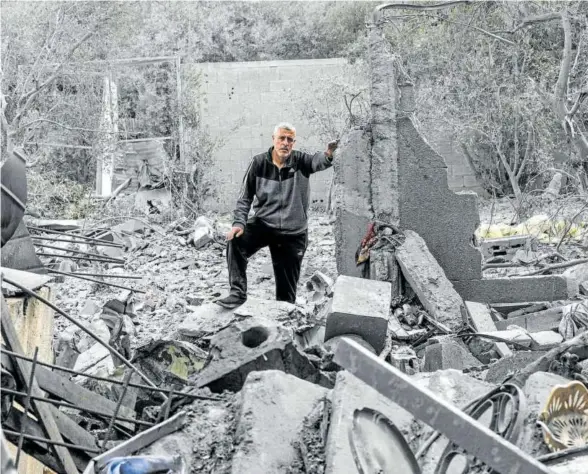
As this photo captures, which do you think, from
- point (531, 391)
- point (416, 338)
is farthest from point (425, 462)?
point (416, 338)

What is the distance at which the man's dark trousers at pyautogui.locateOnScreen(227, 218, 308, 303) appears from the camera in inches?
314

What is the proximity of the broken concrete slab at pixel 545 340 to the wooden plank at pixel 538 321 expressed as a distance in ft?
1.48

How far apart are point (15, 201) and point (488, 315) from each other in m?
5.47

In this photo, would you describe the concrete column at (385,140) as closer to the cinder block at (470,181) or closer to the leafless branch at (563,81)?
the leafless branch at (563,81)

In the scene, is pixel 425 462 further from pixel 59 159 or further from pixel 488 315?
pixel 59 159

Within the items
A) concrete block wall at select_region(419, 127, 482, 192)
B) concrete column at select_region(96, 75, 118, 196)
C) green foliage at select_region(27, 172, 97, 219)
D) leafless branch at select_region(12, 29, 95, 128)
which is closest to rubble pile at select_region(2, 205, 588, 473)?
leafless branch at select_region(12, 29, 95, 128)

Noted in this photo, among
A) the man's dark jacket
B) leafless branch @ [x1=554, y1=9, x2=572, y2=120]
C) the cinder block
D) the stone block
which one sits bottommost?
the cinder block

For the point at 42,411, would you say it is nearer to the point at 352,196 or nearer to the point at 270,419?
the point at 270,419

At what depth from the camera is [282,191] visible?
7.88 metres

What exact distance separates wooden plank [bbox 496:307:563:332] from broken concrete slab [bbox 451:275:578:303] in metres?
0.67

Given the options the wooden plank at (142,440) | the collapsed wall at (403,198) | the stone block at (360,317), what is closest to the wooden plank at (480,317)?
the collapsed wall at (403,198)

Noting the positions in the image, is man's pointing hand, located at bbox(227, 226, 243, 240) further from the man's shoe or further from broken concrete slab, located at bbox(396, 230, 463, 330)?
broken concrete slab, located at bbox(396, 230, 463, 330)

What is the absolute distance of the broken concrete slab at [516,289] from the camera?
8.88 metres

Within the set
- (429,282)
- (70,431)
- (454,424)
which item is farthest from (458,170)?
(454,424)
